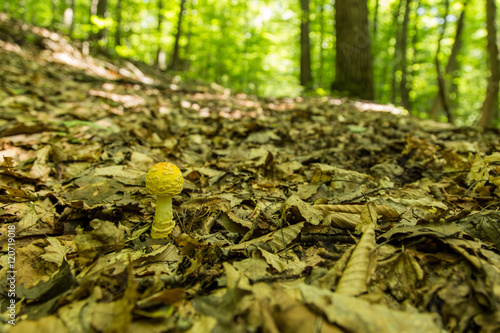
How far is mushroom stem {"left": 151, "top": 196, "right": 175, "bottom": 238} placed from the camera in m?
1.98

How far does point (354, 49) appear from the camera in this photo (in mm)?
7195

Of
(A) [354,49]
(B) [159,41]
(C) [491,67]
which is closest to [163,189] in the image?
(C) [491,67]

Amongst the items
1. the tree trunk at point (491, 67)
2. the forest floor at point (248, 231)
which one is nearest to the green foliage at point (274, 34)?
the tree trunk at point (491, 67)

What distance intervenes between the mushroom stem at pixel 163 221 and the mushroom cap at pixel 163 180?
4.7 inches

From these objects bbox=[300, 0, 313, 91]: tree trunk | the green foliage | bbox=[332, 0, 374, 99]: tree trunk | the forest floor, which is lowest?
the forest floor

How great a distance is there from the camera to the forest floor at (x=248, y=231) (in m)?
1.21

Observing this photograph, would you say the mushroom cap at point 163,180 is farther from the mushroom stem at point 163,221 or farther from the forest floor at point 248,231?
the forest floor at point 248,231

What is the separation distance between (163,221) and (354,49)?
23.7ft

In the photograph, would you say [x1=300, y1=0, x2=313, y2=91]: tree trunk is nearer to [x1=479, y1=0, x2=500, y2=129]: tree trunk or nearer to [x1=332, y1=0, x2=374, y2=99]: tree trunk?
[x1=332, y1=0, x2=374, y2=99]: tree trunk

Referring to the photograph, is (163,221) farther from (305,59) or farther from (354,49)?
(305,59)

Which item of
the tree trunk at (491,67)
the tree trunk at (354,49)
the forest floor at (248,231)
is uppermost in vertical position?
the tree trunk at (354,49)

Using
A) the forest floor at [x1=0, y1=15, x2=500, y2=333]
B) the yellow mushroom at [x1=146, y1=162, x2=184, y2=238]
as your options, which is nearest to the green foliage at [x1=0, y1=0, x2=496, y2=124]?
the forest floor at [x1=0, y1=15, x2=500, y2=333]

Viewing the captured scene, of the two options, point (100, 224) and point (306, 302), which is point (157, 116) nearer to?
point (100, 224)

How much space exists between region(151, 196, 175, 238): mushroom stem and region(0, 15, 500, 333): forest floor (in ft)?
0.33
